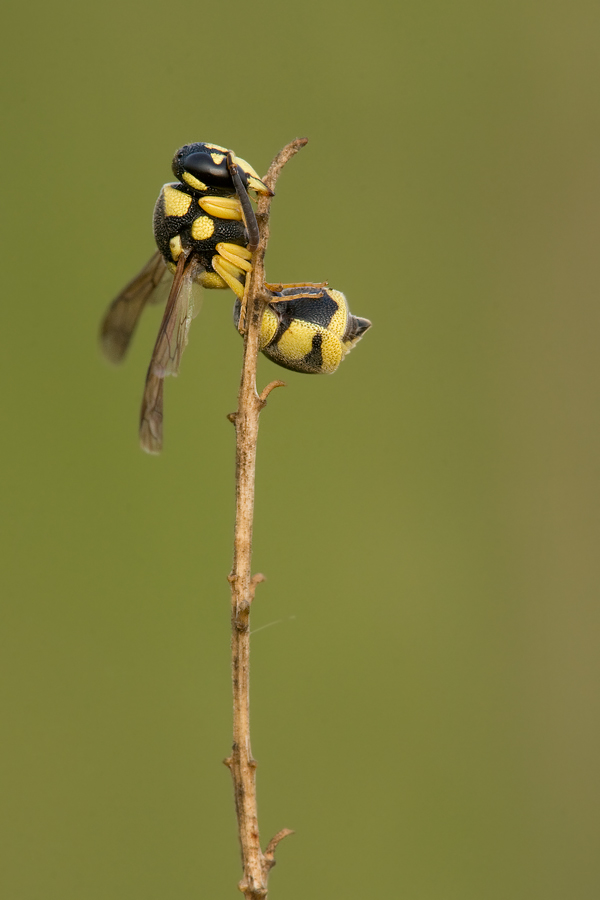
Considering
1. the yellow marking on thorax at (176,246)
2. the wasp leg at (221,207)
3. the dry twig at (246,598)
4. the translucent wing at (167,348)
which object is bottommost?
the dry twig at (246,598)

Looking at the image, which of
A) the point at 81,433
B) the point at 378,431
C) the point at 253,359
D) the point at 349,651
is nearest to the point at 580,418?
the point at 378,431

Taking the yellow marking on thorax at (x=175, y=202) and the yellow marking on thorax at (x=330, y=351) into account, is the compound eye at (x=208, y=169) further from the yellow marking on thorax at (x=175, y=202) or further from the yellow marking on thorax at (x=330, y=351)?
the yellow marking on thorax at (x=330, y=351)

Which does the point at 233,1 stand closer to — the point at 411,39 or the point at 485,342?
the point at 411,39

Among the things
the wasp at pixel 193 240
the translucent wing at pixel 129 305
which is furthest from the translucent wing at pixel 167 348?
the translucent wing at pixel 129 305

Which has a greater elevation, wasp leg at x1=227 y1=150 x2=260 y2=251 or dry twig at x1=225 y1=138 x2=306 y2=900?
wasp leg at x1=227 y1=150 x2=260 y2=251

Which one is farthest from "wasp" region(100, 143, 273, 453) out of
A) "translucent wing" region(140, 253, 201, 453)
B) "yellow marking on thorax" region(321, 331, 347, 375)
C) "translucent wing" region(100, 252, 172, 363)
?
"translucent wing" region(100, 252, 172, 363)

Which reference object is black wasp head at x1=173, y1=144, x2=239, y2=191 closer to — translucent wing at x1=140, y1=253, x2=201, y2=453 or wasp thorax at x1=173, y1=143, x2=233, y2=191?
wasp thorax at x1=173, y1=143, x2=233, y2=191

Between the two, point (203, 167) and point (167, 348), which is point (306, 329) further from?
point (203, 167)

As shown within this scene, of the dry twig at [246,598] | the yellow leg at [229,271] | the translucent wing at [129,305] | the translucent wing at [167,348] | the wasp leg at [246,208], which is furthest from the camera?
the translucent wing at [129,305]
